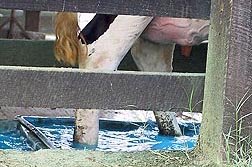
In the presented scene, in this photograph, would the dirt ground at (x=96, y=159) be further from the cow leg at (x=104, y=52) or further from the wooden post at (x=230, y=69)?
the cow leg at (x=104, y=52)

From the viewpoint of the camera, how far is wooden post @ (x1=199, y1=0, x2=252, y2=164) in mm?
Answer: 2418

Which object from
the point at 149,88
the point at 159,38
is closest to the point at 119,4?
the point at 149,88

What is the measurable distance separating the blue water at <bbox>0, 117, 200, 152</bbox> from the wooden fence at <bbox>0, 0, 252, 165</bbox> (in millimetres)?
1659

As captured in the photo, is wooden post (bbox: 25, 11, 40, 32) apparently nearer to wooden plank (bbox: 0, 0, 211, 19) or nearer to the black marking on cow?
the black marking on cow

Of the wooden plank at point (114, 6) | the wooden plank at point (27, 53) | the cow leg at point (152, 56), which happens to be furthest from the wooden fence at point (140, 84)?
the wooden plank at point (27, 53)

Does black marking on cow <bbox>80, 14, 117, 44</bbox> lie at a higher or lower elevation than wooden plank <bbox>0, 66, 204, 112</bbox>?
higher

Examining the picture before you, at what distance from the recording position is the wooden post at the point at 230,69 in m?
2.42

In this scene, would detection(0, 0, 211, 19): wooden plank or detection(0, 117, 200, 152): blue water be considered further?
detection(0, 117, 200, 152): blue water

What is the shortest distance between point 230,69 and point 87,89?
56 centimetres

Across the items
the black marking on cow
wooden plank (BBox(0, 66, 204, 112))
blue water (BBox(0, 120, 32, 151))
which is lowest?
blue water (BBox(0, 120, 32, 151))

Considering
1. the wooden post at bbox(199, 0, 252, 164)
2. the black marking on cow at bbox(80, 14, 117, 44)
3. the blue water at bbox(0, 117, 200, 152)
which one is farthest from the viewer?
the blue water at bbox(0, 117, 200, 152)

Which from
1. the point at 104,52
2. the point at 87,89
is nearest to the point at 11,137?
the point at 104,52

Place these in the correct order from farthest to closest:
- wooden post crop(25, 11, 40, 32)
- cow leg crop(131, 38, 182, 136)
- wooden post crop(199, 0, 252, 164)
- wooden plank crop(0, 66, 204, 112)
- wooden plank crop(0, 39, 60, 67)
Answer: wooden post crop(25, 11, 40, 32) < wooden plank crop(0, 39, 60, 67) < cow leg crop(131, 38, 182, 136) < wooden plank crop(0, 66, 204, 112) < wooden post crop(199, 0, 252, 164)

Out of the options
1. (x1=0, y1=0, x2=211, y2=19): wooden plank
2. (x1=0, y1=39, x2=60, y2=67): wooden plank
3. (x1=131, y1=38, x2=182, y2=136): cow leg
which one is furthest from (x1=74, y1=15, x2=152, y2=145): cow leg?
(x1=0, y1=0, x2=211, y2=19): wooden plank
